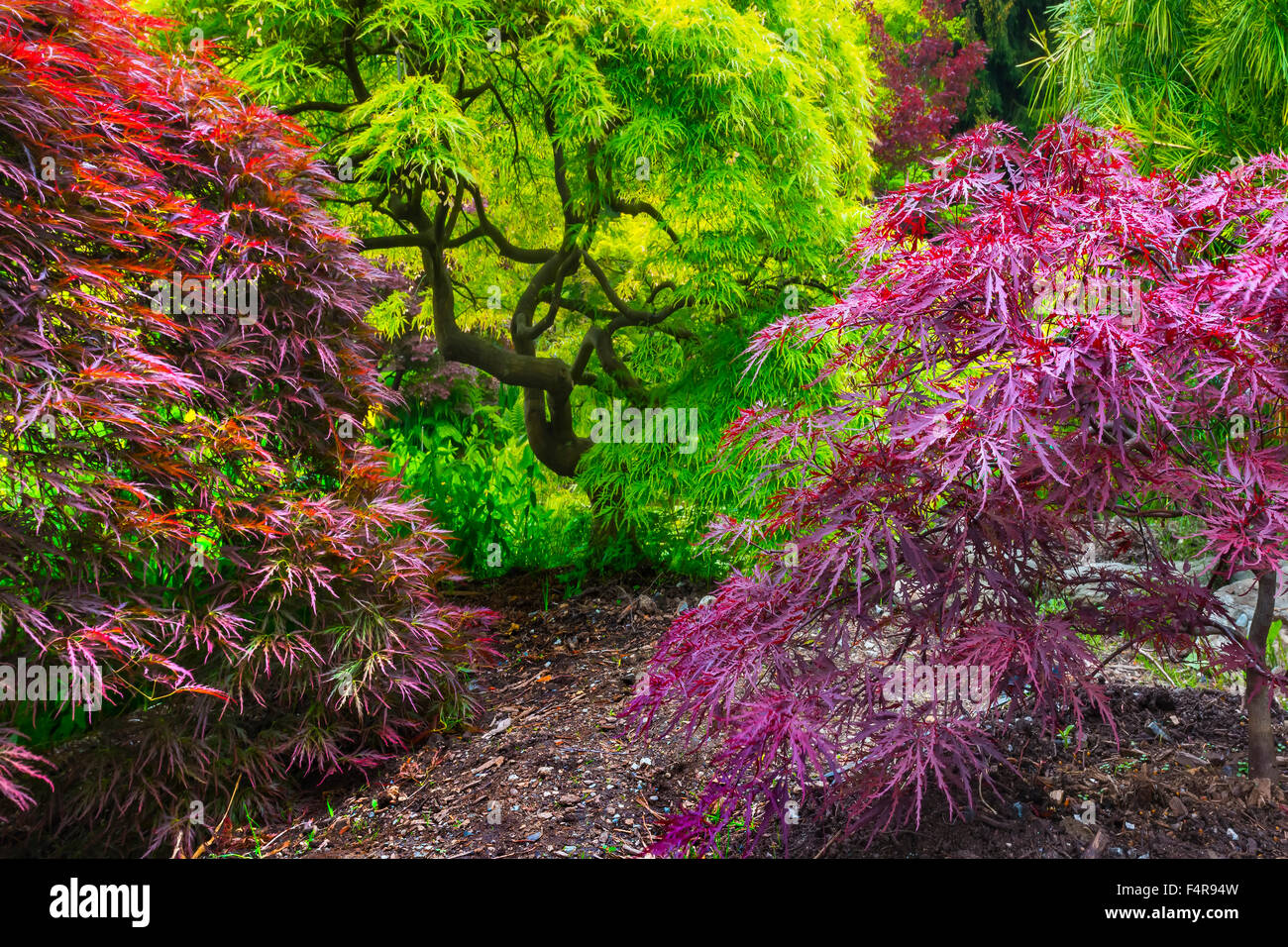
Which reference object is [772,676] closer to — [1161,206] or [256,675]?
[1161,206]

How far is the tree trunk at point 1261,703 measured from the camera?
2074mm

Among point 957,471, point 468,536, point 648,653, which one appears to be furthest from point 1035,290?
point 468,536

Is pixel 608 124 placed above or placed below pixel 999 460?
above

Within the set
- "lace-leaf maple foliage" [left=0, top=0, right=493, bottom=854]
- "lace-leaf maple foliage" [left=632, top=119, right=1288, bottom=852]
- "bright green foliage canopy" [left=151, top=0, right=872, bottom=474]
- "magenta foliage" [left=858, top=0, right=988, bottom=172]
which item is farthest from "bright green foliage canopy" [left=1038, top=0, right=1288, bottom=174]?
"lace-leaf maple foliage" [left=0, top=0, right=493, bottom=854]

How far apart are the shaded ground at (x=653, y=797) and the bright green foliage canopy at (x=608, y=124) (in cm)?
177

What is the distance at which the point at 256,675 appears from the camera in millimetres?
2746

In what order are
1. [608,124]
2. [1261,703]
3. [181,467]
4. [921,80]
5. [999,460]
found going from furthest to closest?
1. [921,80]
2. [608,124]
3. [181,467]
4. [1261,703]
5. [999,460]

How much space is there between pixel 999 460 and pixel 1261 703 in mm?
1179

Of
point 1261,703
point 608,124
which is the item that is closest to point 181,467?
point 608,124

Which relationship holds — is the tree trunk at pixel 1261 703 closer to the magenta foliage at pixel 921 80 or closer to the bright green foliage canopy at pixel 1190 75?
the bright green foliage canopy at pixel 1190 75

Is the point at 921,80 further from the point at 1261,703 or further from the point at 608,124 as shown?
the point at 1261,703

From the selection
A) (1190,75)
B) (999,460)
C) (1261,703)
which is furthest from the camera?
(1190,75)

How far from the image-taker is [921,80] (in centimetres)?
1145

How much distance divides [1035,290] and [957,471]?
1.54ft
